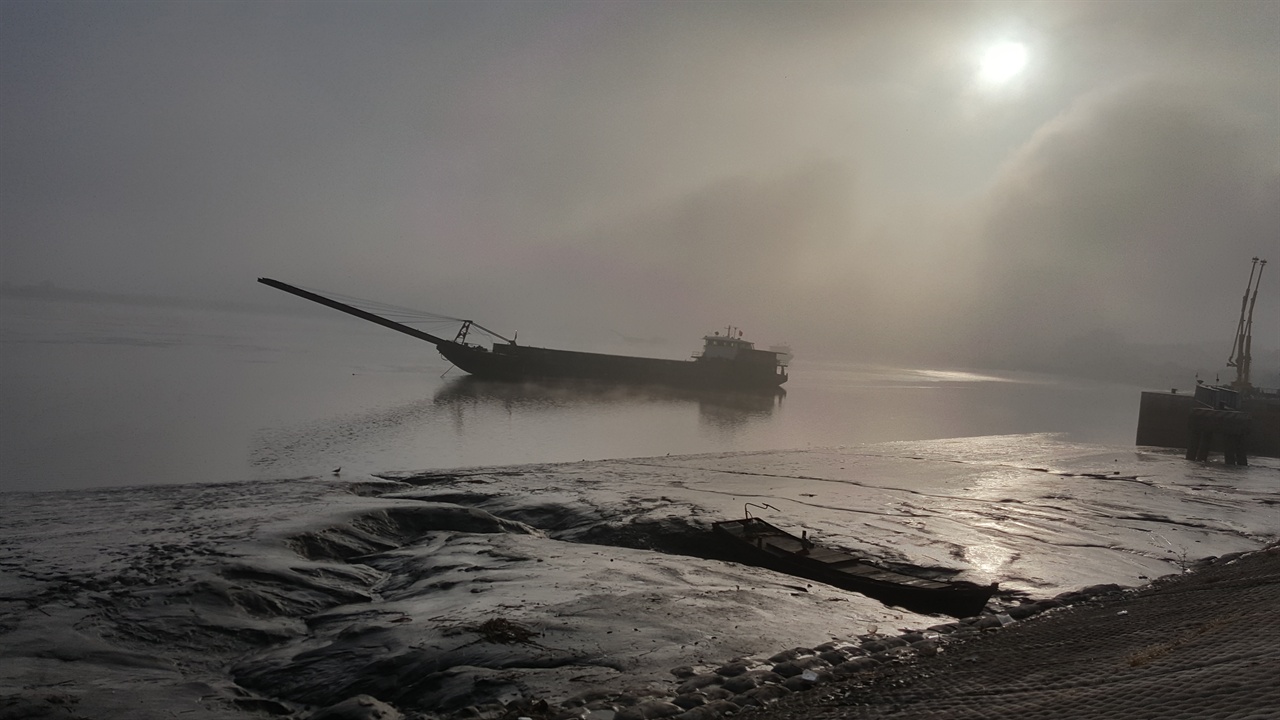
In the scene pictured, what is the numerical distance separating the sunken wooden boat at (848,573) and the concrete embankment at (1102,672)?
810 mm

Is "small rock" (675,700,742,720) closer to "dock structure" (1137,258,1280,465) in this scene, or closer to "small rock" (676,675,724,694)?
"small rock" (676,675,724,694)

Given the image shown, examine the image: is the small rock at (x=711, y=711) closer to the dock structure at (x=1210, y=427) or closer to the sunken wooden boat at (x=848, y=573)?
the sunken wooden boat at (x=848, y=573)

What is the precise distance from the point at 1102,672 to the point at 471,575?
26.2ft

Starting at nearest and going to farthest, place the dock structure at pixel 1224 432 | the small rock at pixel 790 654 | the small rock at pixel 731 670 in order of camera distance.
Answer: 1. the small rock at pixel 731 670
2. the small rock at pixel 790 654
3. the dock structure at pixel 1224 432

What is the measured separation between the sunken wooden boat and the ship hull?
156 feet

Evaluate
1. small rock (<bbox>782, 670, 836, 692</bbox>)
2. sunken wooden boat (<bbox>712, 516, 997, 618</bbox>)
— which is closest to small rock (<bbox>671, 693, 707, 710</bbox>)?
small rock (<bbox>782, 670, 836, 692</bbox>)

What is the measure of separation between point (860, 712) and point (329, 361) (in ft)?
266

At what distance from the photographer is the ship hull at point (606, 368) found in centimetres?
6191

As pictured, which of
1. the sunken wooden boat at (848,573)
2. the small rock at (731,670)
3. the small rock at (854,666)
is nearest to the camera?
the small rock at (731,670)

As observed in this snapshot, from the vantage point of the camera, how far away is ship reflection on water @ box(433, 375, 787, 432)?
148ft

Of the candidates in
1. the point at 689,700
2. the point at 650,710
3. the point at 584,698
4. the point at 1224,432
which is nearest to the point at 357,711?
the point at 584,698

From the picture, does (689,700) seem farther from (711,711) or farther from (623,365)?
(623,365)

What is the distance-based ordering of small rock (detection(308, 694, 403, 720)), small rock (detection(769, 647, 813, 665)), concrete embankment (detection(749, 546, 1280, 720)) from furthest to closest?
small rock (detection(769, 647, 813, 665)), small rock (detection(308, 694, 403, 720)), concrete embankment (detection(749, 546, 1280, 720))

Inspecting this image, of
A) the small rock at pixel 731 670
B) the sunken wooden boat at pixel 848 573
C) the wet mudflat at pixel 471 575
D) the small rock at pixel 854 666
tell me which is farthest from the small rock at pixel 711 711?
the sunken wooden boat at pixel 848 573
